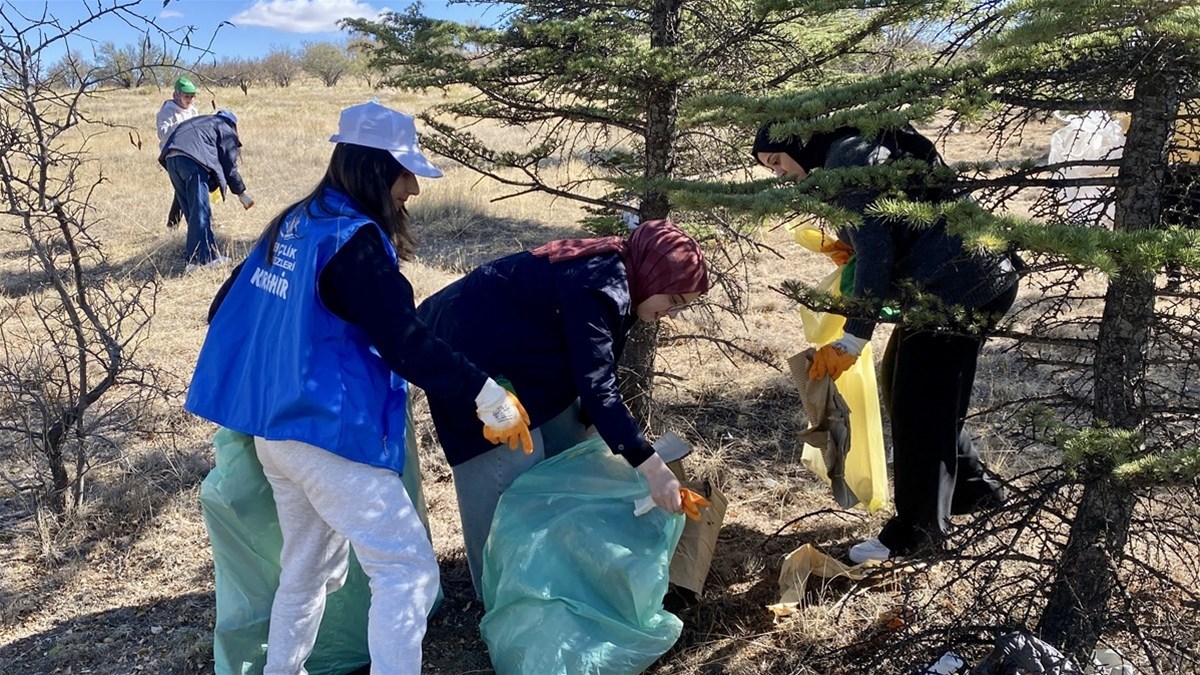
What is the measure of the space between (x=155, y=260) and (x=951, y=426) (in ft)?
24.9

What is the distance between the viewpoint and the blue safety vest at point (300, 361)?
7.26 feet

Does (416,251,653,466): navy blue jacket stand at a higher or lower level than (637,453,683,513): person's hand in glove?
higher

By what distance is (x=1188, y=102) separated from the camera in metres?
2.13

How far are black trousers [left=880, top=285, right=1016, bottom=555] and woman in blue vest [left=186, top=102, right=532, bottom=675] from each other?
138cm

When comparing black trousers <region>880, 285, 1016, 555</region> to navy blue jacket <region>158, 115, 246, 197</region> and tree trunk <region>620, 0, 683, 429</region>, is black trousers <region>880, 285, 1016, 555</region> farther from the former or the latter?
navy blue jacket <region>158, 115, 246, 197</region>

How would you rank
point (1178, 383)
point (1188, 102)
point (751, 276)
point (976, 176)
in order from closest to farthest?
point (1188, 102), point (976, 176), point (1178, 383), point (751, 276)

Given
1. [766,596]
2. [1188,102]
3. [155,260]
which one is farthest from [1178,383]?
[155,260]

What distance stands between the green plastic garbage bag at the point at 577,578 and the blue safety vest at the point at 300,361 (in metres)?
0.54

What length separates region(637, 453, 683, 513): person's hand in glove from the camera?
2561 millimetres

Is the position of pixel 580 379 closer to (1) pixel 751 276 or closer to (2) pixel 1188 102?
(2) pixel 1188 102

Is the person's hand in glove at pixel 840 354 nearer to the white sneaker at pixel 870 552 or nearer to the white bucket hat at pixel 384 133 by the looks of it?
the white sneaker at pixel 870 552

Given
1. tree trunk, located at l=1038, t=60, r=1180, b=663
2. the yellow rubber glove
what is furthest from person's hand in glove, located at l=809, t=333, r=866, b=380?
tree trunk, located at l=1038, t=60, r=1180, b=663

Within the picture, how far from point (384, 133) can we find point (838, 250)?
174 centimetres

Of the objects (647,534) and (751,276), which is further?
A: (751,276)
